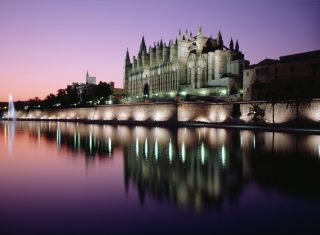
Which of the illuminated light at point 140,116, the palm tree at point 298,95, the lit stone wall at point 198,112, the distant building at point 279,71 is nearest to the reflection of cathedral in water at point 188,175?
the palm tree at point 298,95

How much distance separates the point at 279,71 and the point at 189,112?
12991 mm

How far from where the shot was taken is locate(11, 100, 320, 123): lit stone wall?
34.7 m

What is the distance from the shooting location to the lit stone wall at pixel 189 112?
34.7 m

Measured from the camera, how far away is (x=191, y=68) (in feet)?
200

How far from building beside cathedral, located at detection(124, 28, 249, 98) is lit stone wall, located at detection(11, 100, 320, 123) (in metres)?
8.77

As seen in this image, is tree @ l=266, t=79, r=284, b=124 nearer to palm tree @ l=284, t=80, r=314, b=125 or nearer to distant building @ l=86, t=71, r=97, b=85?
palm tree @ l=284, t=80, r=314, b=125

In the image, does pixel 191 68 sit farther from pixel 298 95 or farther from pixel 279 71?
pixel 298 95

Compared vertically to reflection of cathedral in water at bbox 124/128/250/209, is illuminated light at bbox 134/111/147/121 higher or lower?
higher

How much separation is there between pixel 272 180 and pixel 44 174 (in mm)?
6833

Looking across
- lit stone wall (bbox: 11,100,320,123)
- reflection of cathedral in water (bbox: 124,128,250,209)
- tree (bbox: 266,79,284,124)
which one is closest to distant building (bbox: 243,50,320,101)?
lit stone wall (bbox: 11,100,320,123)

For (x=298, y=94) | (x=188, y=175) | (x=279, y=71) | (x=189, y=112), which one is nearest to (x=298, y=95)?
(x=298, y=94)

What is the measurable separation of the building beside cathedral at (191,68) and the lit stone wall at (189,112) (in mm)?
8773

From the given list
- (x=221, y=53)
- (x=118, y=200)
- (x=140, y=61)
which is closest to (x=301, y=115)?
(x=221, y=53)

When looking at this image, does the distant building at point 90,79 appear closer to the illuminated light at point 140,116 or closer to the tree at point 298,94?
the illuminated light at point 140,116
